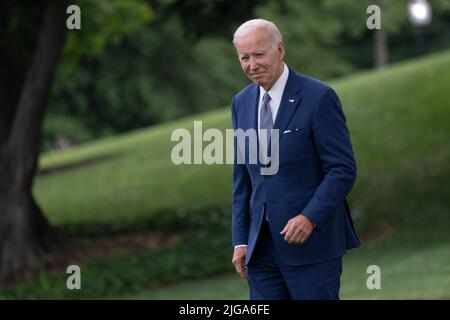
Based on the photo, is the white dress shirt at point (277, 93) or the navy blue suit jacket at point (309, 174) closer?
the navy blue suit jacket at point (309, 174)

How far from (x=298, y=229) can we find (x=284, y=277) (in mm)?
313

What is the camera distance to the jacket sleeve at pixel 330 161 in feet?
17.7

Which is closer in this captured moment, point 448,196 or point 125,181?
point 448,196

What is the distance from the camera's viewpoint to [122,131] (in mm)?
54344

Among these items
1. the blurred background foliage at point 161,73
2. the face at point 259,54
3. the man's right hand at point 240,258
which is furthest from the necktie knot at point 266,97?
the blurred background foliage at point 161,73

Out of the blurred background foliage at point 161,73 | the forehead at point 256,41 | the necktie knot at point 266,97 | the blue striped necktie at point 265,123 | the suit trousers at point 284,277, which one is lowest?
the suit trousers at point 284,277

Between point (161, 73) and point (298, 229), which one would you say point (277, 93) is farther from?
point (161, 73)

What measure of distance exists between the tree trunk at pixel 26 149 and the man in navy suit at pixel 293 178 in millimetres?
12504

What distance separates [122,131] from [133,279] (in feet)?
124

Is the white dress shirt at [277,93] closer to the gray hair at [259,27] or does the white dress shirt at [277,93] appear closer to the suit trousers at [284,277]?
the gray hair at [259,27]

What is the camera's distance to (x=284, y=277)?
556 cm
